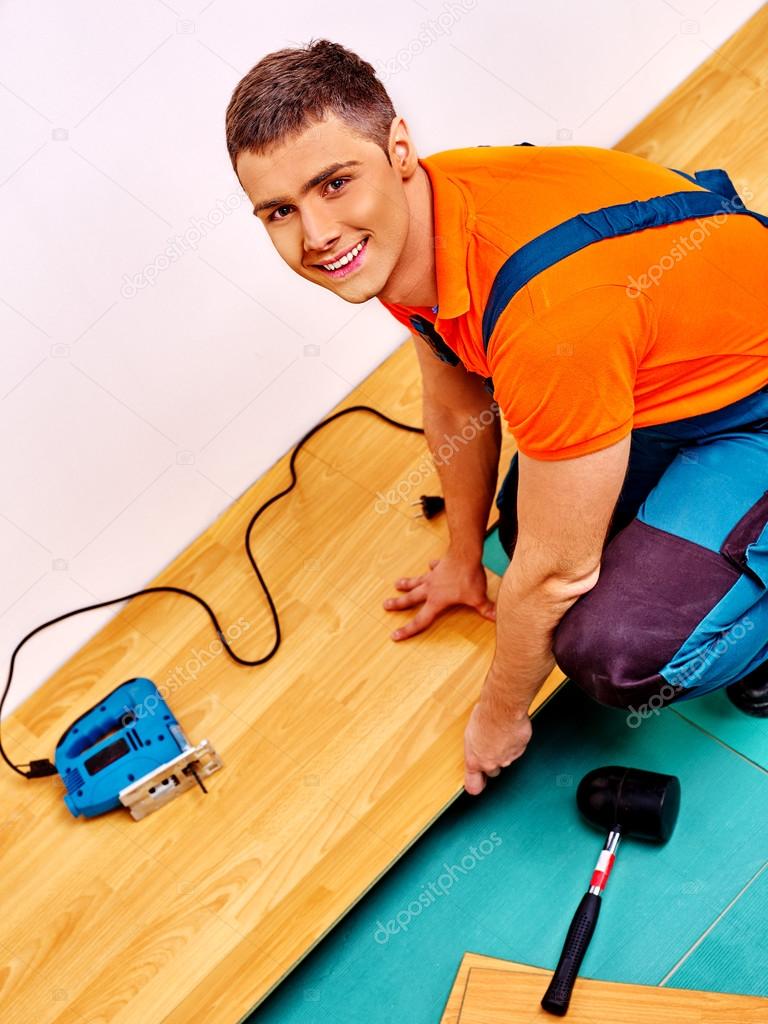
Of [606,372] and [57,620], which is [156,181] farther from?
[606,372]

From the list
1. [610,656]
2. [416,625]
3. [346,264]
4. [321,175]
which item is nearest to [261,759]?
[416,625]

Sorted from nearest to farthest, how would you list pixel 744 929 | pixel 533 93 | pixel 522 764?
pixel 744 929
pixel 522 764
pixel 533 93

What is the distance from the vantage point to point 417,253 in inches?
56.6

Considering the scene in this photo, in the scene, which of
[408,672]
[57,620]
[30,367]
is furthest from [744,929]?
[30,367]

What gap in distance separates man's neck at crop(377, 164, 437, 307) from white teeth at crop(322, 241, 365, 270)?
0.06 m

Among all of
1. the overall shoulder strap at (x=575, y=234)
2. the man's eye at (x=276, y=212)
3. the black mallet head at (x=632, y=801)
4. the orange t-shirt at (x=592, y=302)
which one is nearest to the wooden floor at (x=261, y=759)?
the black mallet head at (x=632, y=801)

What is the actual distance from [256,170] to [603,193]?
0.41 m

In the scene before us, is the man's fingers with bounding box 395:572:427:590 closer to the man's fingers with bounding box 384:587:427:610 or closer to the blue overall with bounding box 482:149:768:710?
the man's fingers with bounding box 384:587:427:610

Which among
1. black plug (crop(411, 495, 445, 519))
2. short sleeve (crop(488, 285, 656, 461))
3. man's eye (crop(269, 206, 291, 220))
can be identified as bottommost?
black plug (crop(411, 495, 445, 519))

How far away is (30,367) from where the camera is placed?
76.6 inches

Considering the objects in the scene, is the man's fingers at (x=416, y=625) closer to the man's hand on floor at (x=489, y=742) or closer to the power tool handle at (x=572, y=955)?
the man's hand on floor at (x=489, y=742)

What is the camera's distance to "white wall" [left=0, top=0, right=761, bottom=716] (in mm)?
1901

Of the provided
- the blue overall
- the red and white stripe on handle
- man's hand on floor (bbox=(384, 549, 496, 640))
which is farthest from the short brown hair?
the red and white stripe on handle

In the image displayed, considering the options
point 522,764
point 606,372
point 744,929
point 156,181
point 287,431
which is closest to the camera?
point 606,372
